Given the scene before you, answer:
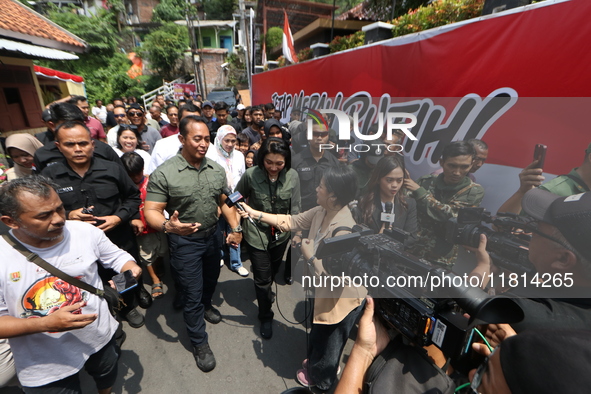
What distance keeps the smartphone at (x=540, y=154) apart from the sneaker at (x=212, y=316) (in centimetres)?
270

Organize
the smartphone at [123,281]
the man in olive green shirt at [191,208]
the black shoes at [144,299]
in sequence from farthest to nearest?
the black shoes at [144,299], the man in olive green shirt at [191,208], the smartphone at [123,281]

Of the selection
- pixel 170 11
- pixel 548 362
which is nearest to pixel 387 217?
pixel 548 362

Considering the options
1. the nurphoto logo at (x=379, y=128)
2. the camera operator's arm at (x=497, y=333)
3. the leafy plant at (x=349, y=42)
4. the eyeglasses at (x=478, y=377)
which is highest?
the leafy plant at (x=349, y=42)

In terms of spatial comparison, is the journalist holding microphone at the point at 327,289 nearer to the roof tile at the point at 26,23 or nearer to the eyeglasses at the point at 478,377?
the eyeglasses at the point at 478,377

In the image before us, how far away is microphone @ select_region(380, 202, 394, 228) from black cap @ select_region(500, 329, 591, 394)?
45cm

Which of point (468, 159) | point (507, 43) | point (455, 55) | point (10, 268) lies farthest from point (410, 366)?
point (455, 55)

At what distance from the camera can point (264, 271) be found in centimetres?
237

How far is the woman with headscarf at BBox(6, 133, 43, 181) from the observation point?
7.88ft

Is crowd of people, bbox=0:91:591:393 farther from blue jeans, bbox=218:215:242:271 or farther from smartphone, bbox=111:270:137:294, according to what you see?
blue jeans, bbox=218:215:242:271

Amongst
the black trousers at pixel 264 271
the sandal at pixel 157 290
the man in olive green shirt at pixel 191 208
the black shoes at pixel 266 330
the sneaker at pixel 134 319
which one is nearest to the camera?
the man in olive green shirt at pixel 191 208

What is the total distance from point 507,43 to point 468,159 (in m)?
2.44

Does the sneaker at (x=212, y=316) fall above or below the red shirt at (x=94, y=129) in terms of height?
below

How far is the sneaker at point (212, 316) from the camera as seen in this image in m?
2.65

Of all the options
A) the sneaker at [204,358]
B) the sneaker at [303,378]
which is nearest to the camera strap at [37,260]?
the sneaker at [204,358]
